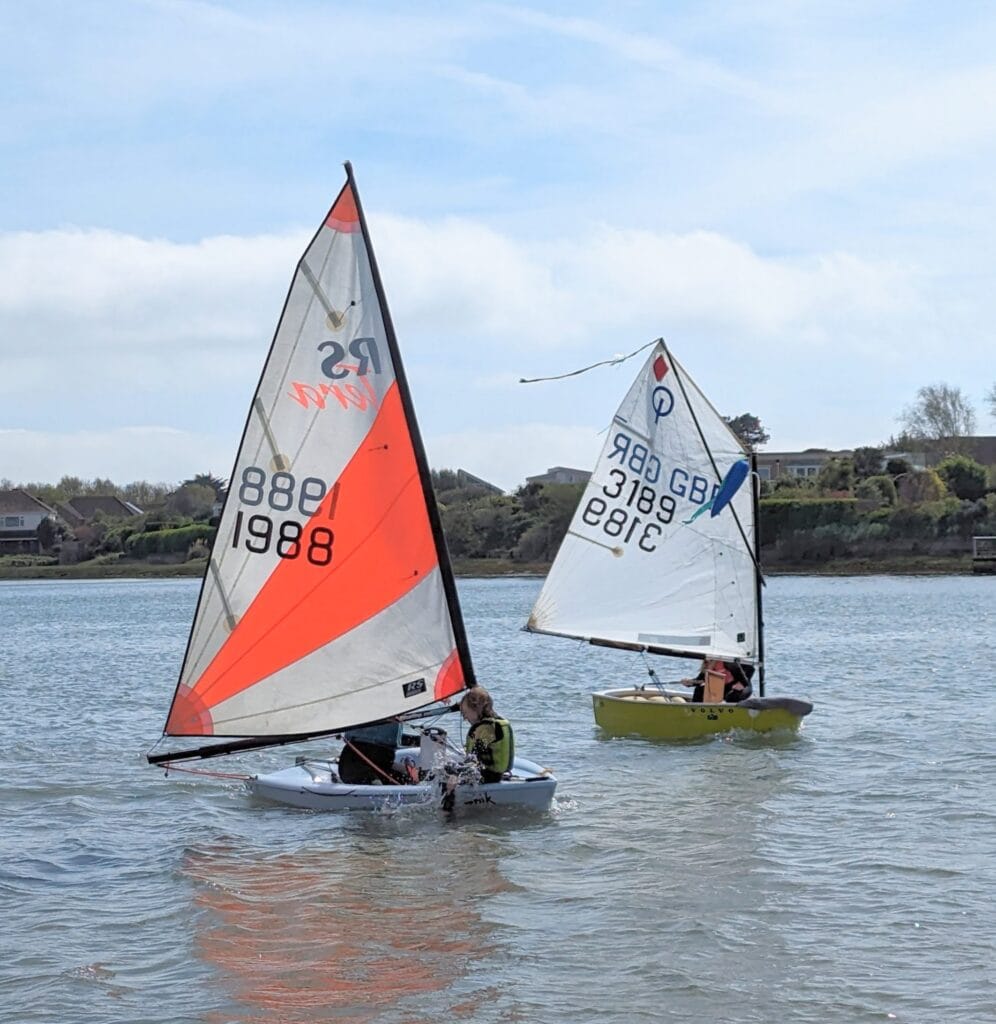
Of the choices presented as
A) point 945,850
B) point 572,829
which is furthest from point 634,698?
point 945,850

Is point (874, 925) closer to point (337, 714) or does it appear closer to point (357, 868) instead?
point (357, 868)

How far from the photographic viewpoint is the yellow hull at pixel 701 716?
2014cm

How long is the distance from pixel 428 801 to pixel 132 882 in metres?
2.85

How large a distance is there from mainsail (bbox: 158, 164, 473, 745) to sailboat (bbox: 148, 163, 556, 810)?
0.01 m

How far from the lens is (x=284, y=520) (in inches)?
559

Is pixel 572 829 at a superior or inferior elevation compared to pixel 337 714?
inferior

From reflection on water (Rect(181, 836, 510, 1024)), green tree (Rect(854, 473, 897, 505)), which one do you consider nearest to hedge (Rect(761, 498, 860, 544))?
green tree (Rect(854, 473, 897, 505))

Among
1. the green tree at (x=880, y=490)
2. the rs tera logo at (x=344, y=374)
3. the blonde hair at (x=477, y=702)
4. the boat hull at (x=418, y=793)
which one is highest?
the green tree at (x=880, y=490)

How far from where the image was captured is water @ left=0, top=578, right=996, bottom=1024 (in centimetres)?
971

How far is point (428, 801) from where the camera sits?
14.4 m

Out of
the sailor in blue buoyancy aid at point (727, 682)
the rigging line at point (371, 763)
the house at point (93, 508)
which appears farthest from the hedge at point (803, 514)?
the house at point (93, 508)

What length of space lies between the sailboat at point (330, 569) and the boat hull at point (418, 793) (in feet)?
0.18

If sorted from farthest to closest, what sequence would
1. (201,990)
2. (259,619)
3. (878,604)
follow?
(878,604) < (259,619) < (201,990)

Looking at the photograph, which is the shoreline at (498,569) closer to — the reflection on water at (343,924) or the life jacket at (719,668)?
the life jacket at (719,668)
